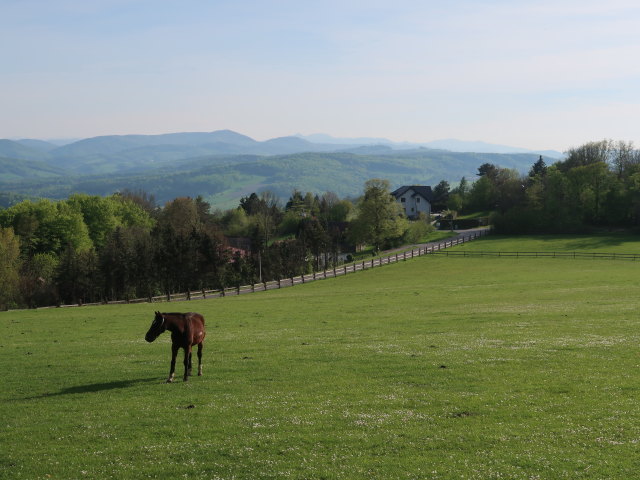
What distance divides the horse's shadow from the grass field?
0.11m

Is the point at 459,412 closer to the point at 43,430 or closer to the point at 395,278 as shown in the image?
the point at 43,430

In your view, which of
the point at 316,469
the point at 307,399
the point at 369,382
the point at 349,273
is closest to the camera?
the point at 316,469

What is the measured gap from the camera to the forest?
77625 millimetres

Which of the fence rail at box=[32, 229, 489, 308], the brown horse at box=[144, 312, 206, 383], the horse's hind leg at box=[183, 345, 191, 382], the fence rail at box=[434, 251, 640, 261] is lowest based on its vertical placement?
the fence rail at box=[32, 229, 489, 308]

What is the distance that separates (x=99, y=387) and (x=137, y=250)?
62.3m

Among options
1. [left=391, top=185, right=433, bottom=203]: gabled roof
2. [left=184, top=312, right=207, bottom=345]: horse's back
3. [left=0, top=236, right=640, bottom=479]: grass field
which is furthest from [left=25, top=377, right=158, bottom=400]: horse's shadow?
[left=391, top=185, right=433, bottom=203]: gabled roof

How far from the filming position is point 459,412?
15539mm

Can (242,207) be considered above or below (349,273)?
above

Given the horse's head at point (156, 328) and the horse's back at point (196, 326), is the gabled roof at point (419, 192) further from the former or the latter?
the horse's head at point (156, 328)

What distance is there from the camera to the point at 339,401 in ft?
55.2

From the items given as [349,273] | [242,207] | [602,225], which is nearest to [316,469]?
[349,273]

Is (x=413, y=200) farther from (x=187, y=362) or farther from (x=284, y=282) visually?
(x=187, y=362)

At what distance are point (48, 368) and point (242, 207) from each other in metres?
161

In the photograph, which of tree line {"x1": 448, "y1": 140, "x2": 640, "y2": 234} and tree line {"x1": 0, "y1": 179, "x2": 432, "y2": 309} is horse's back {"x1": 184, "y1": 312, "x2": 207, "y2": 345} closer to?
tree line {"x1": 0, "y1": 179, "x2": 432, "y2": 309}
